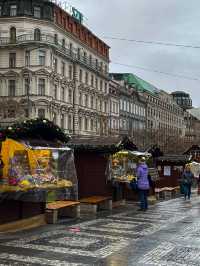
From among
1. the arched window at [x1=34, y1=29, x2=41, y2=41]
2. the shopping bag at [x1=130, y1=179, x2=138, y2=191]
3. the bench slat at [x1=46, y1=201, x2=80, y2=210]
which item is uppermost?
the arched window at [x1=34, y1=29, x2=41, y2=41]

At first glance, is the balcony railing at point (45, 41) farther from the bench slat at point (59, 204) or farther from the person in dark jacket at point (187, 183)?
the bench slat at point (59, 204)

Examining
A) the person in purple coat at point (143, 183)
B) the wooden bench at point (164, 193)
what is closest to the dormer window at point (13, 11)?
the wooden bench at point (164, 193)

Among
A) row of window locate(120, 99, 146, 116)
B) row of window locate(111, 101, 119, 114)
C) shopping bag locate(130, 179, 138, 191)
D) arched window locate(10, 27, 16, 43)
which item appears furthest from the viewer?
row of window locate(120, 99, 146, 116)

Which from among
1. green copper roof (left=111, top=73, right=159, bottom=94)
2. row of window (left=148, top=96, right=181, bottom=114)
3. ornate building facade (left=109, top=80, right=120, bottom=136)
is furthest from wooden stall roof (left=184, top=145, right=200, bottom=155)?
row of window (left=148, top=96, right=181, bottom=114)

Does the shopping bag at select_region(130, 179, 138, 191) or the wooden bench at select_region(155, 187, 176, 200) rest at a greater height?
the shopping bag at select_region(130, 179, 138, 191)

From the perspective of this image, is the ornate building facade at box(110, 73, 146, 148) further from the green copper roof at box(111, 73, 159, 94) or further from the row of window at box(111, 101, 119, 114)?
the row of window at box(111, 101, 119, 114)

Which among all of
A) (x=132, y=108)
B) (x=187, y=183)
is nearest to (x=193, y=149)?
(x=187, y=183)

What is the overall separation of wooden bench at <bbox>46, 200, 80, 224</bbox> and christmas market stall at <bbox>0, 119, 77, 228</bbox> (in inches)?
13.0

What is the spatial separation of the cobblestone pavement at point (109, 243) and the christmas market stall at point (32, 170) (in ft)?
2.82

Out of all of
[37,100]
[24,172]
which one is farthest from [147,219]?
[37,100]

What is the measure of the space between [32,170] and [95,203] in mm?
4373

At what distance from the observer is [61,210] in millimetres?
16375

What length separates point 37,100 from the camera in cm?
6475

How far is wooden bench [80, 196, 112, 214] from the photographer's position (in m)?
17.7
